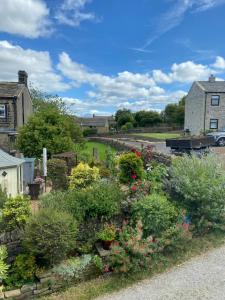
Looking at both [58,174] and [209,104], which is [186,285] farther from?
[209,104]

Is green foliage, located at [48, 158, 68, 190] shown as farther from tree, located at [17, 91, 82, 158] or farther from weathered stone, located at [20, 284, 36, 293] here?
weathered stone, located at [20, 284, 36, 293]

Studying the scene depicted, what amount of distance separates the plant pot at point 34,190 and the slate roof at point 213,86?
30.4m

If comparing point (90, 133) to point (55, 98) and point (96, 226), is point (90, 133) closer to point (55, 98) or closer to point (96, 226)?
point (55, 98)

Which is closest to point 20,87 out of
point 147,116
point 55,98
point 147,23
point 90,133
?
point 147,23

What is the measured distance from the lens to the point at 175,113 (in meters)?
62.1

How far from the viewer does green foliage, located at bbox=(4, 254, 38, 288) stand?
17.8 ft

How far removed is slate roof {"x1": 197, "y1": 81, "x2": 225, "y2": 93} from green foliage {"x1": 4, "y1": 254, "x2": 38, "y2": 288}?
34.8 meters

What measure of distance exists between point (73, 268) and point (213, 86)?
36470mm

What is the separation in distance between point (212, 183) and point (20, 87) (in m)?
22.7

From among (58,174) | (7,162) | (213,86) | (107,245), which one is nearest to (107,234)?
(107,245)

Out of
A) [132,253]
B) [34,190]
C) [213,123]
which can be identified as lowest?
[34,190]

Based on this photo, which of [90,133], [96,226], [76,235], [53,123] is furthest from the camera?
Answer: [90,133]

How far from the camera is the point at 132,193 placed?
755 centimetres

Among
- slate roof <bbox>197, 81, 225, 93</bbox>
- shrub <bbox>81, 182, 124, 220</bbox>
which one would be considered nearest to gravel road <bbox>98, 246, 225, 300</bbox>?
shrub <bbox>81, 182, 124, 220</bbox>
